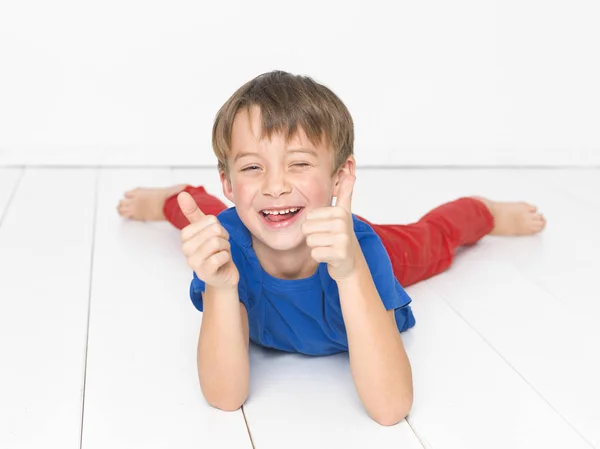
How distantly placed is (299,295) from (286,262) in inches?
2.2

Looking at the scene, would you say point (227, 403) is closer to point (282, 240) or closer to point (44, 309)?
point (282, 240)

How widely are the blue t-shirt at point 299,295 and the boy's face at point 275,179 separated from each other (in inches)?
2.5

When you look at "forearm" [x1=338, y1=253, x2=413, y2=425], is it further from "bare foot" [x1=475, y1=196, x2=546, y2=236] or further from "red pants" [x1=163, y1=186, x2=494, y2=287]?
"bare foot" [x1=475, y1=196, x2=546, y2=236]

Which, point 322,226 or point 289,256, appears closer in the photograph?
point 322,226

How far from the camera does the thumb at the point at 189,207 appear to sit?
1.08m

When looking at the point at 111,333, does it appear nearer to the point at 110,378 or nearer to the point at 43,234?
the point at 110,378

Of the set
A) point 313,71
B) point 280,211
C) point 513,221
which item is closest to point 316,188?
point 280,211

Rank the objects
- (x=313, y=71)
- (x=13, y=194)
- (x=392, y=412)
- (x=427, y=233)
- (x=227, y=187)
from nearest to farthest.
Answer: (x=392, y=412), (x=227, y=187), (x=427, y=233), (x=13, y=194), (x=313, y=71)

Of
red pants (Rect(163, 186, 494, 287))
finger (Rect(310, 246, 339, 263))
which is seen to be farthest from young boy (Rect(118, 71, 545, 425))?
red pants (Rect(163, 186, 494, 287))

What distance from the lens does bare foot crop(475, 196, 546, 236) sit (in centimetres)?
195

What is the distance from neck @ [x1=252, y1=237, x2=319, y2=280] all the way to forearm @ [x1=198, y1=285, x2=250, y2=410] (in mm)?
126

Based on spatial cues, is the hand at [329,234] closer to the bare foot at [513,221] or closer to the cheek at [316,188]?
the cheek at [316,188]

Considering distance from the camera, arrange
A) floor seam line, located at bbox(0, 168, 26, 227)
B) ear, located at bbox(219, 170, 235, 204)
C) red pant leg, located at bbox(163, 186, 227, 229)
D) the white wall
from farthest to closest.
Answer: the white wall → floor seam line, located at bbox(0, 168, 26, 227) → red pant leg, located at bbox(163, 186, 227, 229) → ear, located at bbox(219, 170, 235, 204)

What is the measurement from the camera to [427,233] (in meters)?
1.72
